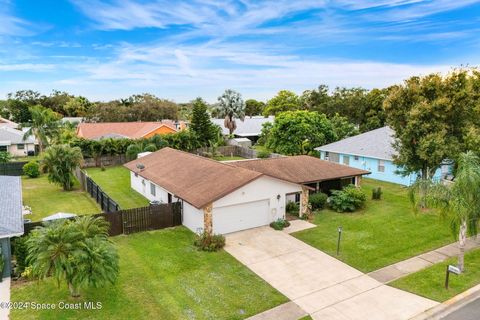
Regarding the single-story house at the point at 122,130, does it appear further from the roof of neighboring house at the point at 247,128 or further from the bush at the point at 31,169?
the bush at the point at 31,169

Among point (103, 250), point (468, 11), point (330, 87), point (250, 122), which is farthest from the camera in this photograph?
point (250, 122)

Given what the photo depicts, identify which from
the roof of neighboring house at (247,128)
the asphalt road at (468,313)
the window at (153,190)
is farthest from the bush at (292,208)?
the roof of neighboring house at (247,128)

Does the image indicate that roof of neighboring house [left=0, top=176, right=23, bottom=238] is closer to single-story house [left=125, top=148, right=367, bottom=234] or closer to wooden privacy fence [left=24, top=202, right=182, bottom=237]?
Result: wooden privacy fence [left=24, top=202, right=182, bottom=237]

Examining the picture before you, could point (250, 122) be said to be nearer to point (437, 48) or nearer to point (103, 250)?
point (437, 48)

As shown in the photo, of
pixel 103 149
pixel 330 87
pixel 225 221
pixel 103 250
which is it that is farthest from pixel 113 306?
pixel 330 87

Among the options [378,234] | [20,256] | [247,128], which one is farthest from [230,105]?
[20,256]

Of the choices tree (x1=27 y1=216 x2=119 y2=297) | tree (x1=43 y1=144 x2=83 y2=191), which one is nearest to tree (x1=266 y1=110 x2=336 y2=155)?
tree (x1=43 y1=144 x2=83 y2=191)
